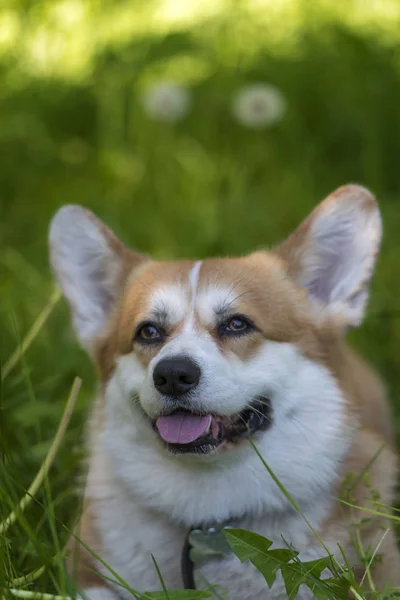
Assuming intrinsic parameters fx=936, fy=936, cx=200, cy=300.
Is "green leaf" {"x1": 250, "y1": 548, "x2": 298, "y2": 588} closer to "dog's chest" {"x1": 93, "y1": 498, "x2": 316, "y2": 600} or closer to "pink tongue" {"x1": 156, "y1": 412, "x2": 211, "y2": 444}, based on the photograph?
"dog's chest" {"x1": 93, "y1": 498, "x2": 316, "y2": 600}

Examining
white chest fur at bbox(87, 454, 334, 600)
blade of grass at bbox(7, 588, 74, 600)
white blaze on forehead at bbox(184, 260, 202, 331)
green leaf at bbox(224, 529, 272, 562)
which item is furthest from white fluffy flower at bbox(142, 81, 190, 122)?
blade of grass at bbox(7, 588, 74, 600)

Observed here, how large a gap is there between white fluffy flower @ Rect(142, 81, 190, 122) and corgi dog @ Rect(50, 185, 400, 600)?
106 inches

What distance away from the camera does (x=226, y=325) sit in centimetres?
264

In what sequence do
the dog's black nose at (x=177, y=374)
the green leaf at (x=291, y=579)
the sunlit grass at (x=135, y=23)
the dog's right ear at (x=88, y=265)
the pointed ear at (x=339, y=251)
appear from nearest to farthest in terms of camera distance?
the green leaf at (x=291, y=579) < the dog's black nose at (x=177, y=374) < the pointed ear at (x=339, y=251) < the dog's right ear at (x=88, y=265) < the sunlit grass at (x=135, y=23)

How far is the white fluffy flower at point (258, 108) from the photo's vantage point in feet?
17.1

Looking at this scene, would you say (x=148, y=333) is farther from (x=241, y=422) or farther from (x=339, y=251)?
(x=339, y=251)

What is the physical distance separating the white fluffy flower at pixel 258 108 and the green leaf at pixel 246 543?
3324mm

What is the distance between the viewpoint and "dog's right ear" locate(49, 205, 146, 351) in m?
3.01

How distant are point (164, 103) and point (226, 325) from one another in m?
3.08

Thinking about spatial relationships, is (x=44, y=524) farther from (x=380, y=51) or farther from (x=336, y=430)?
(x=380, y=51)

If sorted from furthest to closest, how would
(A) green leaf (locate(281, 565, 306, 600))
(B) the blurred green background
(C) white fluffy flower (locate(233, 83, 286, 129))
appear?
(C) white fluffy flower (locate(233, 83, 286, 129)) < (B) the blurred green background < (A) green leaf (locate(281, 565, 306, 600))

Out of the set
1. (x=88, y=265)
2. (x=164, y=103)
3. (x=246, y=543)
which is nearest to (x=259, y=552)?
(x=246, y=543)

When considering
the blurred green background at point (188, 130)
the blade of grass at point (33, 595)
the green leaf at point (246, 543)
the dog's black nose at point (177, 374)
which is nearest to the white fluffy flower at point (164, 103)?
the blurred green background at point (188, 130)

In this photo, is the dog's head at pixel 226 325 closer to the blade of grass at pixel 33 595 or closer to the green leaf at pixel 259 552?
the green leaf at pixel 259 552
